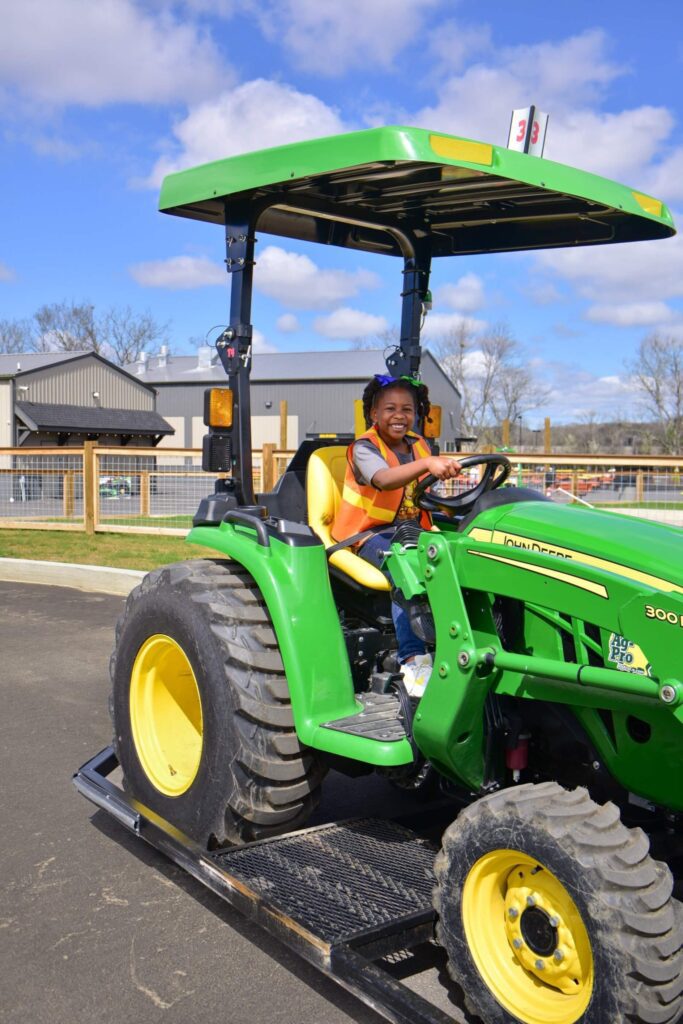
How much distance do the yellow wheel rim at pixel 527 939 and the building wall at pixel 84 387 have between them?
130ft

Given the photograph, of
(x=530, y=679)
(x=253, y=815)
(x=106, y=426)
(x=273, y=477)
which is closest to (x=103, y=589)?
(x=273, y=477)

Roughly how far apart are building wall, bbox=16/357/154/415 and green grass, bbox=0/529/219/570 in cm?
2691

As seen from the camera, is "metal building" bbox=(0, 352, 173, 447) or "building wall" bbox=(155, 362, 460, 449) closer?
"metal building" bbox=(0, 352, 173, 447)

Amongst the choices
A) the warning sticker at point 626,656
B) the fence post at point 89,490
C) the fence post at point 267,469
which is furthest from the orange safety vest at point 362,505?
the fence post at point 89,490

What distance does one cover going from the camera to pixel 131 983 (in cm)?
306

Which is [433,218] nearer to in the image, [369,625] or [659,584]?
[369,625]

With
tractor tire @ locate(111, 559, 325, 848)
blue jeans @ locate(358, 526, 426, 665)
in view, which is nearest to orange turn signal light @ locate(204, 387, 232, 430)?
tractor tire @ locate(111, 559, 325, 848)

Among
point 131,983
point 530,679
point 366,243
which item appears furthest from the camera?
point 366,243

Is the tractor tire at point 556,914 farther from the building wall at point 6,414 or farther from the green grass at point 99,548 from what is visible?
the building wall at point 6,414

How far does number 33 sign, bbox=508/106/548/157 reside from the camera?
11.6 ft

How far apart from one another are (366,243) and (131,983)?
3.41m

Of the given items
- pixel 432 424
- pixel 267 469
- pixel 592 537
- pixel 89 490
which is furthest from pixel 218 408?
pixel 89 490

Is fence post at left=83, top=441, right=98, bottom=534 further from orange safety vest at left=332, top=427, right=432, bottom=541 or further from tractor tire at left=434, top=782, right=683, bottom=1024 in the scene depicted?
tractor tire at left=434, top=782, right=683, bottom=1024

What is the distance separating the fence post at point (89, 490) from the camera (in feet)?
48.7
